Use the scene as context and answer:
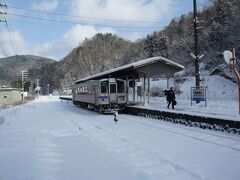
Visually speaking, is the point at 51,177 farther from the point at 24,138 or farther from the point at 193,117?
the point at 193,117

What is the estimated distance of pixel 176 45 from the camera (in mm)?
48281

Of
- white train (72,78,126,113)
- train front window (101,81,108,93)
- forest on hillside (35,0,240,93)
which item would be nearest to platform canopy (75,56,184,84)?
white train (72,78,126,113)

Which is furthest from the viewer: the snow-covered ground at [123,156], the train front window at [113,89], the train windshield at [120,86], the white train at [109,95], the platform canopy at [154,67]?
the train windshield at [120,86]

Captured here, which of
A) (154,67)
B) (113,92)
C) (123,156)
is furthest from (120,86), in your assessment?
(123,156)

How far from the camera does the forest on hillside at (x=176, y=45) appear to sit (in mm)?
31219

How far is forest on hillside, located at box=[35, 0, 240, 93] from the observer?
3122cm

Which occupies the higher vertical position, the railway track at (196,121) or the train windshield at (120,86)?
the train windshield at (120,86)

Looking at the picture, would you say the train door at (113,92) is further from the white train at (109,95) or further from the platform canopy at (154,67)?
the platform canopy at (154,67)

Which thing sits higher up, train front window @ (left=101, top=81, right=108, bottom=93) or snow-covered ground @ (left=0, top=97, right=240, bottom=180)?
train front window @ (left=101, top=81, right=108, bottom=93)

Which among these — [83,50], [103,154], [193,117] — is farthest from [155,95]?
[83,50]

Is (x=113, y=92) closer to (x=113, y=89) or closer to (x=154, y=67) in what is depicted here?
(x=113, y=89)

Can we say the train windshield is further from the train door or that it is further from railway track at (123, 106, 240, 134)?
railway track at (123, 106, 240, 134)

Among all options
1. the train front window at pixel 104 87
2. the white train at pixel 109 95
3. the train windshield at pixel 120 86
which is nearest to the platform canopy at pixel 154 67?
the train windshield at pixel 120 86

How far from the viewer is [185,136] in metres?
11.6
